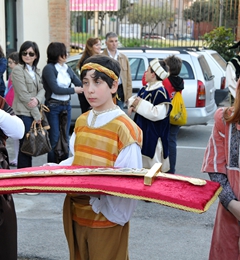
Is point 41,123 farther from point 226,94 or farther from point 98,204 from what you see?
point 226,94

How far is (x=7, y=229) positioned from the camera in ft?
10.9

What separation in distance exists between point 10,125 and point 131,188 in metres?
1.08

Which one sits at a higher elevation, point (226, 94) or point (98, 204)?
point (98, 204)

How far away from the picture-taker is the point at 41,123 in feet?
21.0

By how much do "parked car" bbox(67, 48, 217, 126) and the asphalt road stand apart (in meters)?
4.19

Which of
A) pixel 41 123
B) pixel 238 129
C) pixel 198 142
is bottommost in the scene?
pixel 198 142

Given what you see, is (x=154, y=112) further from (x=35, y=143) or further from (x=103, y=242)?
(x=103, y=242)

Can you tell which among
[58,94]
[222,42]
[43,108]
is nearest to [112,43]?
[58,94]

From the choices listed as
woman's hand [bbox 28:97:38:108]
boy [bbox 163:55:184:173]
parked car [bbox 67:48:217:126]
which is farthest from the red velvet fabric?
parked car [bbox 67:48:217:126]

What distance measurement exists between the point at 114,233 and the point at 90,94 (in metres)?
0.82

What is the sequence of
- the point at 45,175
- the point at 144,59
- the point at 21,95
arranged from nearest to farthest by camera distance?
the point at 45,175
the point at 21,95
the point at 144,59

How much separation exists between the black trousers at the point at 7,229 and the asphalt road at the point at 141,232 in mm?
1162

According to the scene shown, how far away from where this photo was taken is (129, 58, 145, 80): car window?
34.3 ft

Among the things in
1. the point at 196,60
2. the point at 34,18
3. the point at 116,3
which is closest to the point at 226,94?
the point at 196,60
